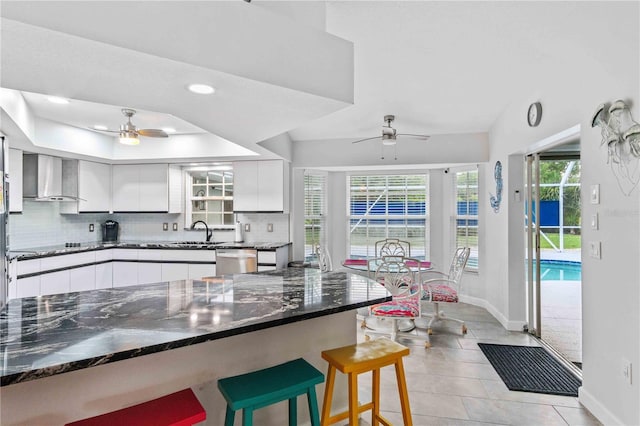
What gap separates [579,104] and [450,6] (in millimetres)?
1233

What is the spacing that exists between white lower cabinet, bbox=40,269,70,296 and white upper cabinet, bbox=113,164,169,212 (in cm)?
140

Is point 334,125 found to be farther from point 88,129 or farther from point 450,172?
point 88,129

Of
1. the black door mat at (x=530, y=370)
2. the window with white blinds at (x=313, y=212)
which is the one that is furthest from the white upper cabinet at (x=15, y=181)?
the black door mat at (x=530, y=370)

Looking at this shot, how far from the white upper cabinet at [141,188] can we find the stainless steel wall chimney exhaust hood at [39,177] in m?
0.89

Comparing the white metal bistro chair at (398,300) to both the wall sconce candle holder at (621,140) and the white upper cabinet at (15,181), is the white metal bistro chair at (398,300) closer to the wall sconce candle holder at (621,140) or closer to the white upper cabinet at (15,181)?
the wall sconce candle holder at (621,140)

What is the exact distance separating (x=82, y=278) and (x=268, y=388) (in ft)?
13.7

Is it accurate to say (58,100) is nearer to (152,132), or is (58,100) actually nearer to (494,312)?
(152,132)

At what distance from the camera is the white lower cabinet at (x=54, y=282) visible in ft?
13.1

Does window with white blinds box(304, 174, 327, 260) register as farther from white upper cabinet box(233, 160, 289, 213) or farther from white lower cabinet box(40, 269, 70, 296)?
white lower cabinet box(40, 269, 70, 296)

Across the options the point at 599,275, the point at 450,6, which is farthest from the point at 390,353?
the point at 450,6

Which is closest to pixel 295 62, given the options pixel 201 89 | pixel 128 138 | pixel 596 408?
pixel 201 89

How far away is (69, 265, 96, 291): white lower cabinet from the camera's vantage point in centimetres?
436

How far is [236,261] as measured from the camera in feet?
15.7

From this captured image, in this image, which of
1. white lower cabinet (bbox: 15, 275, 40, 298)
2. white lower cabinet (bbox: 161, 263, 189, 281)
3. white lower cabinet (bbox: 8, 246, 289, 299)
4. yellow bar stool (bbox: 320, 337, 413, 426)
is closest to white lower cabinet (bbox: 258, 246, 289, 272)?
white lower cabinet (bbox: 8, 246, 289, 299)
